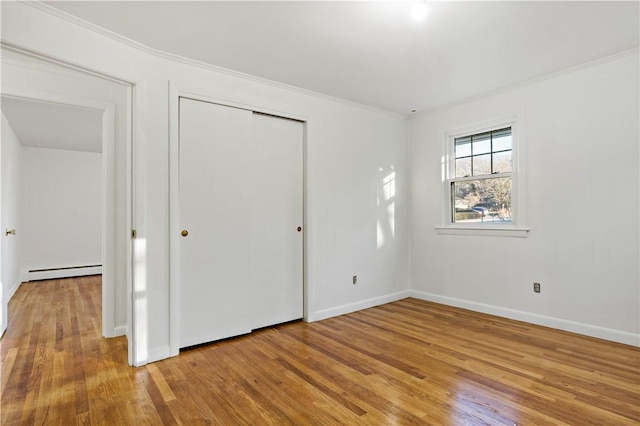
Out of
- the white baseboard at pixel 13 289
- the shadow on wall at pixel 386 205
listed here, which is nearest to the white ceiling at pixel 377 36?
the shadow on wall at pixel 386 205

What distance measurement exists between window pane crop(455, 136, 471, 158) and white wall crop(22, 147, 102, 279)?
6.99m

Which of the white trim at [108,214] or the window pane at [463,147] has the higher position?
the window pane at [463,147]

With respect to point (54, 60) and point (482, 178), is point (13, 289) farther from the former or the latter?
point (482, 178)

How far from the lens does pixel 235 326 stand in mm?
3303

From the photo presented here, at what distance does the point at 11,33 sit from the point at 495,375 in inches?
152

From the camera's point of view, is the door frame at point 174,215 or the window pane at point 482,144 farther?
the window pane at point 482,144

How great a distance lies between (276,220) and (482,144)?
264cm

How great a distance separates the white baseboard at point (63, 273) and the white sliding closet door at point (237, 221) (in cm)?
539

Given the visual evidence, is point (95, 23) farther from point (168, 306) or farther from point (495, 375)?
point (495, 375)

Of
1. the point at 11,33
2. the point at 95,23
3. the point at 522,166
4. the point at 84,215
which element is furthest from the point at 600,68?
the point at 84,215

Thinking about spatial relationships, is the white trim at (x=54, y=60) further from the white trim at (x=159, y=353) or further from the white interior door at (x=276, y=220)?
the white trim at (x=159, y=353)

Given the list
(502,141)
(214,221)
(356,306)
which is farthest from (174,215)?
(502,141)

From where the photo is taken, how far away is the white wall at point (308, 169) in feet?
8.21

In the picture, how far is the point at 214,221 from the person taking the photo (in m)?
3.18
